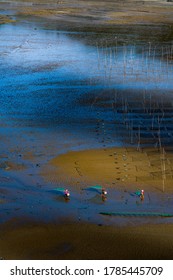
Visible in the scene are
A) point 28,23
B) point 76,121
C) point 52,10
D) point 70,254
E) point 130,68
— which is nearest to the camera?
point 70,254

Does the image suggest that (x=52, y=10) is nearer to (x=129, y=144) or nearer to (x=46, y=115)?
(x=46, y=115)

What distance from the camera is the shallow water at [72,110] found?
58.2 feet

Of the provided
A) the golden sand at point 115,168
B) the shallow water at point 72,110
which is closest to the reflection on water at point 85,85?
the shallow water at point 72,110

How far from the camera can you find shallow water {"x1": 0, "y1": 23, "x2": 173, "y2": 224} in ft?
58.2

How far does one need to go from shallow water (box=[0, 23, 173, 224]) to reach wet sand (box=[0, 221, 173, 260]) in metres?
0.70

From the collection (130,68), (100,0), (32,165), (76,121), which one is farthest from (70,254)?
(100,0)

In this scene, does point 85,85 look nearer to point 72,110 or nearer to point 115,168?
point 72,110

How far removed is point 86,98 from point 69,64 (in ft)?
33.1

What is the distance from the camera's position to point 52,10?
82.1m

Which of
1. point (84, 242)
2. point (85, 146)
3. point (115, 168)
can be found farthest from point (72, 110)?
point (84, 242)

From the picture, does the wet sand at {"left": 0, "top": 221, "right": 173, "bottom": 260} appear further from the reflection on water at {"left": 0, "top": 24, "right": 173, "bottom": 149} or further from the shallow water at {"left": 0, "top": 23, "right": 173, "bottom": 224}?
the reflection on water at {"left": 0, "top": 24, "right": 173, "bottom": 149}

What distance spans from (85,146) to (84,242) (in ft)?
27.2

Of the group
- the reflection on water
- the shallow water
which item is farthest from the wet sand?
the reflection on water

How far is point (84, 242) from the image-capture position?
1535 centimetres
